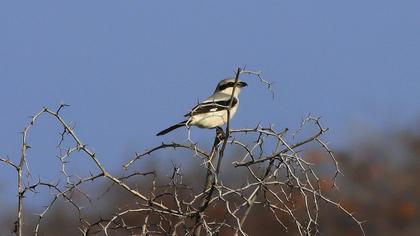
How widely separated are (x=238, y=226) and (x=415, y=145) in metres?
7.53

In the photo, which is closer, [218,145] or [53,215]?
[53,215]

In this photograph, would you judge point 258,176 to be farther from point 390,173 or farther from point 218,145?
point 390,173

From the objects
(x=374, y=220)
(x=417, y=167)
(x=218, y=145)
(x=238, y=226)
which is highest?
(x=374, y=220)

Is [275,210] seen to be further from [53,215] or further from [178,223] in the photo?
[53,215]

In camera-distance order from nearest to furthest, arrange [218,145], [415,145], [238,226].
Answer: [238,226], [218,145], [415,145]

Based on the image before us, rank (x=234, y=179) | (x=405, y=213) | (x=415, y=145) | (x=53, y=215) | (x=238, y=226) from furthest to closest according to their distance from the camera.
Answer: (x=405, y=213)
(x=415, y=145)
(x=234, y=179)
(x=53, y=215)
(x=238, y=226)

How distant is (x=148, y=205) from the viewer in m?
3.04

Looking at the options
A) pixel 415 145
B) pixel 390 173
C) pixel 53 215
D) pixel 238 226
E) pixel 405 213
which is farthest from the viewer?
pixel 405 213

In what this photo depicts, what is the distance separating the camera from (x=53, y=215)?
124 inches

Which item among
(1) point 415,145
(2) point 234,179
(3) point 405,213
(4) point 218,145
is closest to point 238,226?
(4) point 218,145

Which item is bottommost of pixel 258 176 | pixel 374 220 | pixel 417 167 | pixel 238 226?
pixel 238 226

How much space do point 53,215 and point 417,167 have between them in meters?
7.58

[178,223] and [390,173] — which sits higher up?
[390,173]

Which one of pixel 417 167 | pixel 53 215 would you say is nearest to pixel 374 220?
pixel 417 167
